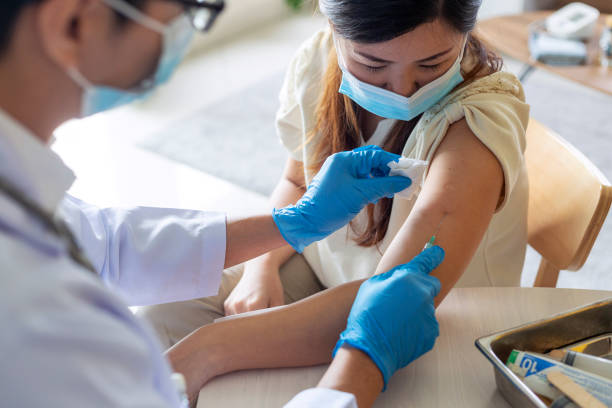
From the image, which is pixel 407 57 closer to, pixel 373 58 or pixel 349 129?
pixel 373 58

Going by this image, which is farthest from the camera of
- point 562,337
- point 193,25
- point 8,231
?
point 562,337

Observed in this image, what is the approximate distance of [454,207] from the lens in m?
1.02

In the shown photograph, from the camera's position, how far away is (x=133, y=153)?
2.98 metres

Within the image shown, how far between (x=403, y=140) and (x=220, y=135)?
208 centimetres

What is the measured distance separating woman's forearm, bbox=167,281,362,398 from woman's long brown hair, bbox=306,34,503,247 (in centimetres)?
28

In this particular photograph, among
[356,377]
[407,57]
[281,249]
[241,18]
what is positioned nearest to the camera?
[356,377]

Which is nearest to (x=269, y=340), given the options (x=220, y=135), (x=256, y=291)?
(x=256, y=291)

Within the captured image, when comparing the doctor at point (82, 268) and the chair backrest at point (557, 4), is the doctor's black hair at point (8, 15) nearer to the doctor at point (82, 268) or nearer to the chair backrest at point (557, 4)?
the doctor at point (82, 268)

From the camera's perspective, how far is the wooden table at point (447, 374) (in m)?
0.83

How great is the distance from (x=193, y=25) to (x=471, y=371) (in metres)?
0.63

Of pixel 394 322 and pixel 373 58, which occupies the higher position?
pixel 373 58

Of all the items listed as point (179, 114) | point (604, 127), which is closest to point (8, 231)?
point (179, 114)

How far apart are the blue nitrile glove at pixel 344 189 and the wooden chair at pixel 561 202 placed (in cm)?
38

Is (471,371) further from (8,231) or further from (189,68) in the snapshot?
(189,68)
